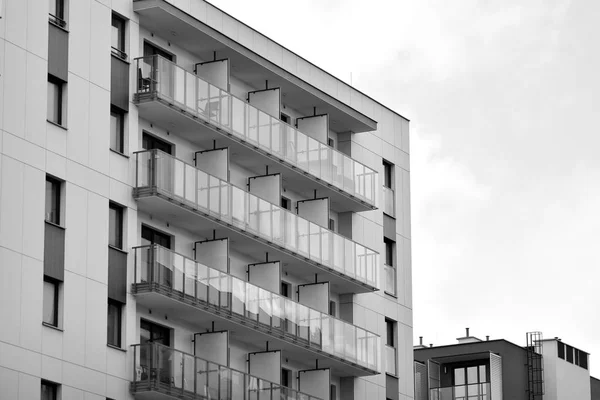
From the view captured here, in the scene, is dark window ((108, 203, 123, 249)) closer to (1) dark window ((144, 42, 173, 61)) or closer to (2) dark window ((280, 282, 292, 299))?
(1) dark window ((144, 42, 173, 61))

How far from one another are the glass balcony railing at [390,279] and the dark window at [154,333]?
1522 cm

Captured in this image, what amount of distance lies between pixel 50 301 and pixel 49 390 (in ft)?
8.17

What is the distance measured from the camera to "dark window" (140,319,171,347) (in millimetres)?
48531

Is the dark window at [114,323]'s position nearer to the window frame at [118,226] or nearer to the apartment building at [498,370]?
the window frame at [118,226]

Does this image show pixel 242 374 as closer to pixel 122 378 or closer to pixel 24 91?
pixel 122 378

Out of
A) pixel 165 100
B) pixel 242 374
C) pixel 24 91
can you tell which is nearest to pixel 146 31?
pixel 165 100

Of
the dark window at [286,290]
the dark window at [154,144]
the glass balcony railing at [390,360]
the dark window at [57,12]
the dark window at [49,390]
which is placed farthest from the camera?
the glass balcony railing at [390,360]

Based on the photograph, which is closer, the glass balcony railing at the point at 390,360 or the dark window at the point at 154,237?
the dark window at the point at 154,237

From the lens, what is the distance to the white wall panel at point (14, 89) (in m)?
43.9

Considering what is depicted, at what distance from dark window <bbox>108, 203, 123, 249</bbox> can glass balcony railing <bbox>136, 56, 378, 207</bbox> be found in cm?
379

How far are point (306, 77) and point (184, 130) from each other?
909 centimetres

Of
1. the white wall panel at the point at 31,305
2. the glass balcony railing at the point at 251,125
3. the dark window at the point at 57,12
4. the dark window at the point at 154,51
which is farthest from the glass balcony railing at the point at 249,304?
the dark window at the point at 57,12

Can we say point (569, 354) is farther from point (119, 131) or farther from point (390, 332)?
point (119, 131)

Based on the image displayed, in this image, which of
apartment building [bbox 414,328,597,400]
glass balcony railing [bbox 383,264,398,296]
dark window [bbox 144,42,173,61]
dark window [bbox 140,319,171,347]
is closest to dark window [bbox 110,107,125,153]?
dark window [bbox 144,42,173,61]
